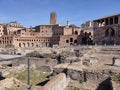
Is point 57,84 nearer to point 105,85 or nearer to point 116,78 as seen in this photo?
point 105,85

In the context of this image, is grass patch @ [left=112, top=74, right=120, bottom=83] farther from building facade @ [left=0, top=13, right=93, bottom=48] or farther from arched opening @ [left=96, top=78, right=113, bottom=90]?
building facade @ [left=0, top=13, right=93, bottom=48]

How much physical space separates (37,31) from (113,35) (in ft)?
175

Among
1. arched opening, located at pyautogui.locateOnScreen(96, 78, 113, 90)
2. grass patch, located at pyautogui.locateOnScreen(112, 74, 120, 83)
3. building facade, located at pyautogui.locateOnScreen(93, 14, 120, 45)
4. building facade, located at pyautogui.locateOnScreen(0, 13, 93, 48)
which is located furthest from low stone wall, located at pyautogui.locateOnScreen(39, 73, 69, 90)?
building facade, located at pyautogui.locateOnScreen(0, 13, 93, 48)

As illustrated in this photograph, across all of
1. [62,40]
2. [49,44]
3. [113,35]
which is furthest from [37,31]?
[113,35]

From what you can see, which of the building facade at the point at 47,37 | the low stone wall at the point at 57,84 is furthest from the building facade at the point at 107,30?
the low stone wall at the point at 57,84

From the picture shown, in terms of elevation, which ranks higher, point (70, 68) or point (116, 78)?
point (70, 68)

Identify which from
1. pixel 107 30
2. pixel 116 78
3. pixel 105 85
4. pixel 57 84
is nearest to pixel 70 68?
Answer: pixel 57 84

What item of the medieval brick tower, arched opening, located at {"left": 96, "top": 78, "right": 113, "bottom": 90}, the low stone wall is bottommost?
arched opening, located at {"left": 96, "top": 78, "right": 113, "bottom": 90}

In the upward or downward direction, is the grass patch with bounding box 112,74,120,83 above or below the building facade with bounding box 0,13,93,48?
below

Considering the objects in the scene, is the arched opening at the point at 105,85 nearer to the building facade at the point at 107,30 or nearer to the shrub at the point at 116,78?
the shrub at the point at 116,78

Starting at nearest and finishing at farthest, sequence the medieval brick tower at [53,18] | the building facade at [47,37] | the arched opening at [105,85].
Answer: the arched opening at [105,85]
the building facade at [47,37]
the medieval brick tower at [53,18]

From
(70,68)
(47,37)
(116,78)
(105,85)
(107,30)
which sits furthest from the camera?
(47,37)

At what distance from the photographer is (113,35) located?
51.9 meters

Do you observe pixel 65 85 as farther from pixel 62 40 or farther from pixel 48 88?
pixel 62 40
